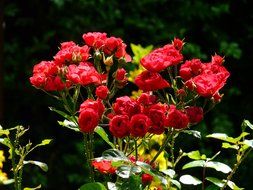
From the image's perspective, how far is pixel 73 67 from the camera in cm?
135

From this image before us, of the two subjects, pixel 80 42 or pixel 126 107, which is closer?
pixel 126 107

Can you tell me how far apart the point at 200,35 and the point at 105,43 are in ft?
10.5

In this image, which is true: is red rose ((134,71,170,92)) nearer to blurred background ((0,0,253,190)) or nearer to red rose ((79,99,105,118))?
red rose ((79,99,105,118))

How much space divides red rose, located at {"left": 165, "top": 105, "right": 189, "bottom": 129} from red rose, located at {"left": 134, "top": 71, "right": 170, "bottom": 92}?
103mm

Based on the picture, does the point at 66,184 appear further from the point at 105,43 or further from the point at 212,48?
the point at 105,43

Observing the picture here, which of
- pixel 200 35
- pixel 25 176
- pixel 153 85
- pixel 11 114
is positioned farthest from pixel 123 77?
pixel 200 35

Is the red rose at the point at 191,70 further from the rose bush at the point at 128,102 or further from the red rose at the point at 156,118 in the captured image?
the red rose at the point at 156,118

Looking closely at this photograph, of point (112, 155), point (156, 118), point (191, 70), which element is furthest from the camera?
point (191, 70)

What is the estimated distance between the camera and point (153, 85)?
4.56 feet

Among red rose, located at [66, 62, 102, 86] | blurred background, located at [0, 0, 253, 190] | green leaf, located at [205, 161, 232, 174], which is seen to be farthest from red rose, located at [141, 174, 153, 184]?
blurred background, located at [0, 0, 253, 190]

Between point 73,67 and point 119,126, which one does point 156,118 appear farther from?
point 73,67

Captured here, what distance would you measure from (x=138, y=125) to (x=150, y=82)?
17 cm

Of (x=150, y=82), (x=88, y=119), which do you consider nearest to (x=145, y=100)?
(x=150, y=82)

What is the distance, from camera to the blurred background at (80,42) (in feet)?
13.4
